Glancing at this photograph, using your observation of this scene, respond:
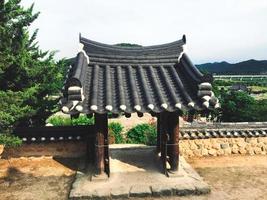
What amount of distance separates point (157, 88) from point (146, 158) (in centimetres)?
287

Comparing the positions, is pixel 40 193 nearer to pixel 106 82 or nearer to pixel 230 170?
pixel 106 82

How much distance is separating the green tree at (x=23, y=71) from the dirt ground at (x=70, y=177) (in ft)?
4.79

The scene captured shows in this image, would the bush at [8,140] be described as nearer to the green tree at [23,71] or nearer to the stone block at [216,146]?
the green tree at [23,71]

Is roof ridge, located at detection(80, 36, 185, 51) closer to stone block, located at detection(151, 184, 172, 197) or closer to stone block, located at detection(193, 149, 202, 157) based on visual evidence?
stone block, located at detection(193, 149, 202, 157)

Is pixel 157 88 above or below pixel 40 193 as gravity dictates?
above

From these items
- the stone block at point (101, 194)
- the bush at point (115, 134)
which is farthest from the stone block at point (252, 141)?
the stone block at point (101, 194)

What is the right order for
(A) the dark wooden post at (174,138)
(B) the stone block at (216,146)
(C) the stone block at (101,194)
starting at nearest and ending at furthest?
(C) the stone block at (101,194) → (A) the dark wooden post at (174,138) → (B) the stone block at (216,146)

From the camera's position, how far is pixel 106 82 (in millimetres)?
10344

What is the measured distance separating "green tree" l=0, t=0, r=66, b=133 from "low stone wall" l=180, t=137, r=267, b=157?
542 centimetres

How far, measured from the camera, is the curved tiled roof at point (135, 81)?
9273 millimetres

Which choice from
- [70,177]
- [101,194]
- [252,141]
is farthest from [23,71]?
[252,141]

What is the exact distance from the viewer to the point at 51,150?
1266 cm

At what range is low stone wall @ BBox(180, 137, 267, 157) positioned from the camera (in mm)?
13195

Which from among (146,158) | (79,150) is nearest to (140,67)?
(146,158)
